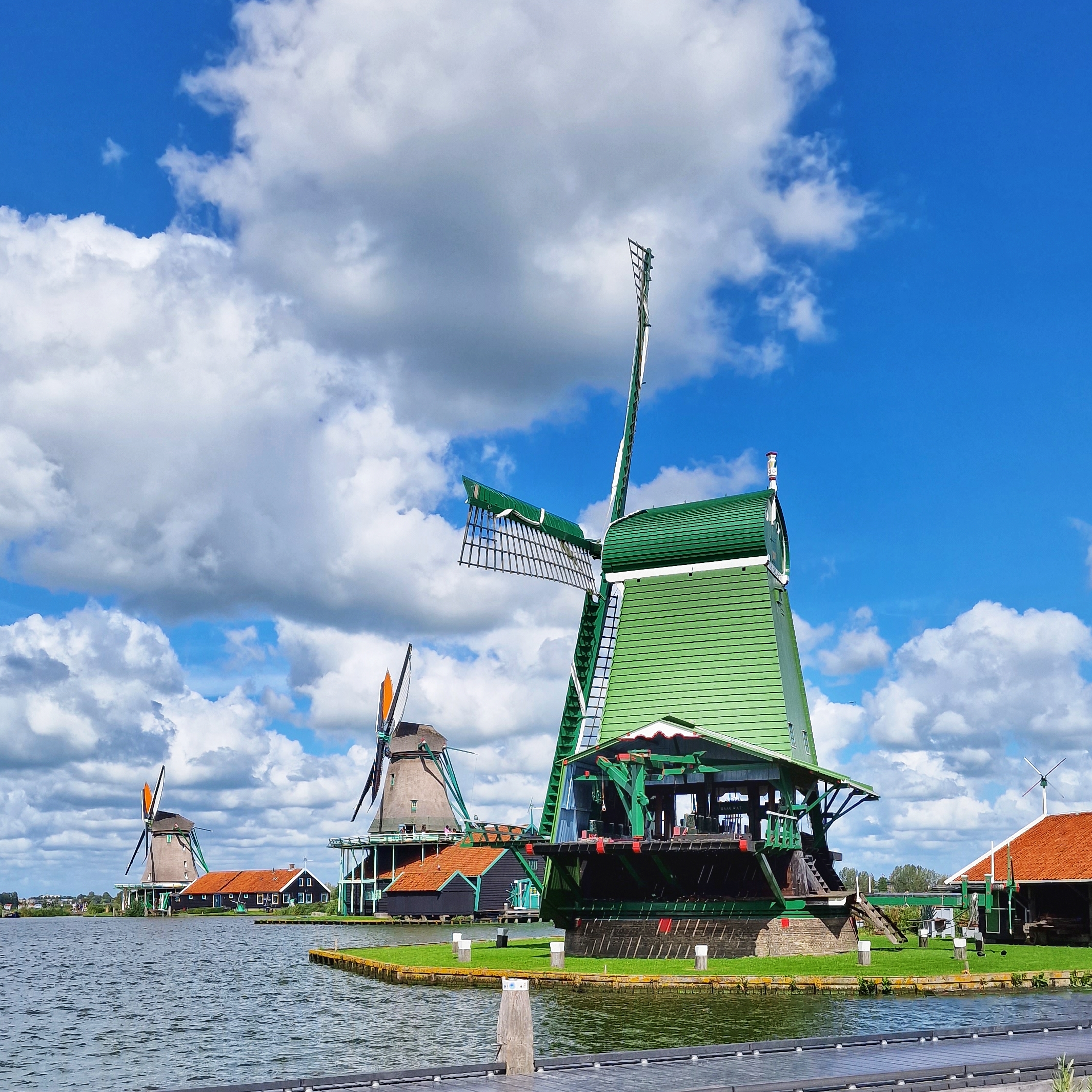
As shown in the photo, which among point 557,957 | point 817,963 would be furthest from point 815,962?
point 557,957

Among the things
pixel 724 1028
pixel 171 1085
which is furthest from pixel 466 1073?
pixel 724 1028

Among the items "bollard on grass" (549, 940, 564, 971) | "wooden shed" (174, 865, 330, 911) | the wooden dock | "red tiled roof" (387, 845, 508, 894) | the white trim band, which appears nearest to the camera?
the wooden dock

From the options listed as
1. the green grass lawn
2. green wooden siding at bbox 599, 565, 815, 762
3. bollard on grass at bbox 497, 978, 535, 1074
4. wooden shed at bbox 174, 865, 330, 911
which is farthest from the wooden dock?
wooden shed at bbox 174, 865, 330, 911

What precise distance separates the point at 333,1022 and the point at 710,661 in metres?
18.3

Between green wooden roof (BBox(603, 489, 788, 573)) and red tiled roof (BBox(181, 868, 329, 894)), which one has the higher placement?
green wooden roof (BBox(603, 489, 788, 573))

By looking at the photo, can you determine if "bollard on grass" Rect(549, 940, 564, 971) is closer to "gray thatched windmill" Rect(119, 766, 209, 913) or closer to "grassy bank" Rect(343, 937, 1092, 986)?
"grassy bank" Rect(343, 937, 1092, 986)

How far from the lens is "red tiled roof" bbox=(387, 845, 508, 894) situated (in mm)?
79250

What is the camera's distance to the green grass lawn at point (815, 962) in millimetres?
31250

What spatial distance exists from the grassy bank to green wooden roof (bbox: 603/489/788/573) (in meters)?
13.3

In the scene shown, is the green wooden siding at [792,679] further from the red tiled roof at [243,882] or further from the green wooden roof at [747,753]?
the red tiled roof at [243,882]

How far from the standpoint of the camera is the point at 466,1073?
599 inches

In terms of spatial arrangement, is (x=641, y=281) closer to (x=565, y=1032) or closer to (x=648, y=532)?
(x=648, y=532)

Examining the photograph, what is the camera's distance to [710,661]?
134ft

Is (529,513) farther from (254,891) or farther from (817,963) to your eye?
(254,891)
